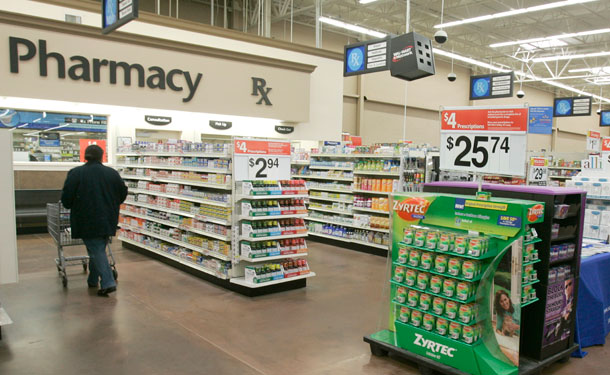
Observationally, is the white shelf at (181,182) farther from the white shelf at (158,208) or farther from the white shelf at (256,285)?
the white shelf at (256,285)

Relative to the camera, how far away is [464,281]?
336cm

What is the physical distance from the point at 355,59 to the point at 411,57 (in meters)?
1.82

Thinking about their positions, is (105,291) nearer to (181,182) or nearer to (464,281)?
(181,182)

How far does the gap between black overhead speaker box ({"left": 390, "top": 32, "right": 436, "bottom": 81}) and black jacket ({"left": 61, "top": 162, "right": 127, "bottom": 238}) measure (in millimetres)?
5067

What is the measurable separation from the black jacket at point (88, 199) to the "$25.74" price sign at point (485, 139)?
13.0 feet

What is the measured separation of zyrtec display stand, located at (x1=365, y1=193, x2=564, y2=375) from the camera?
3.22 m

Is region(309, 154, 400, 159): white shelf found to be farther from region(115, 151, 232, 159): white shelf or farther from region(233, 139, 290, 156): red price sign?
region(115, 151, 232, 159): white shelf

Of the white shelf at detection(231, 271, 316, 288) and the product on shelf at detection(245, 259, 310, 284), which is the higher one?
the product on shelf at detection(245, 259, 310, 284)

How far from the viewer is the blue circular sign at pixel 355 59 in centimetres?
899

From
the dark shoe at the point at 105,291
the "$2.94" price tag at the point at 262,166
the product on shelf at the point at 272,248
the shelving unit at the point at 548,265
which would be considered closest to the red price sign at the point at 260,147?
the "$2.94" price tag at the point at 262,166

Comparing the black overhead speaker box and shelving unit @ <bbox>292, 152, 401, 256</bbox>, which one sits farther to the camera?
shelving unit @ <bbox>292, 152, 401, 256</bbox>

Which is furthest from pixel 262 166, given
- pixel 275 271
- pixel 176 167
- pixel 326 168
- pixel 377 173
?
pixel 326 168

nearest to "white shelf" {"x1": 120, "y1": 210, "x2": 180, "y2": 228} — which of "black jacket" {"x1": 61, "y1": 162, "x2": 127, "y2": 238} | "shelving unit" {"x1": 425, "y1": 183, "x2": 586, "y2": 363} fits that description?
"black jacket" {"x1": 61, "y1": 162, "x2": 127, "y2": 238}

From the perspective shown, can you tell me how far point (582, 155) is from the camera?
13.6 metres
